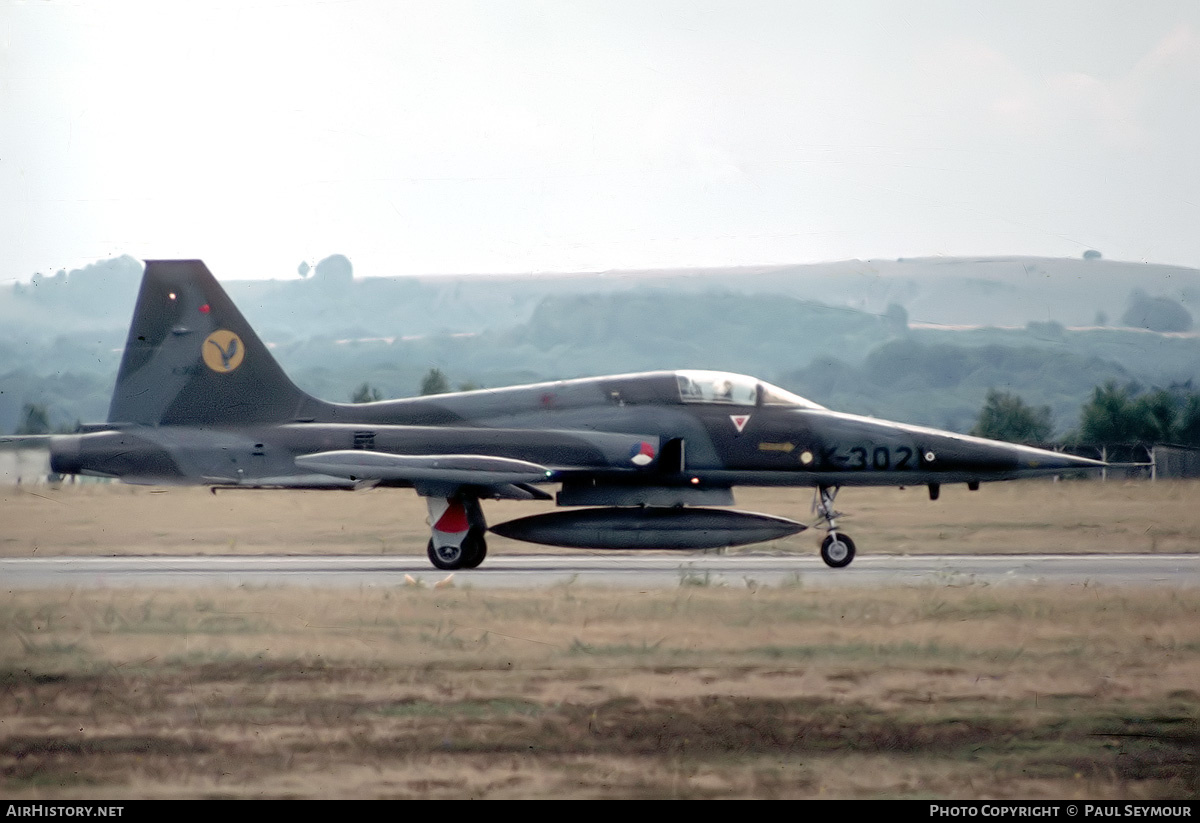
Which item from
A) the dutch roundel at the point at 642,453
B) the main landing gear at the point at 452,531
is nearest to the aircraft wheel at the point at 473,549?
the main landing gear at the point at 452,531

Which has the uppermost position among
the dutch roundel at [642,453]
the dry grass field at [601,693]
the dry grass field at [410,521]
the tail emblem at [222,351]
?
the tail emblem at [222,351]

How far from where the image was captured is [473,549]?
57.2ft

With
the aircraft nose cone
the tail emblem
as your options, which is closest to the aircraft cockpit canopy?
the aircraft nose cone

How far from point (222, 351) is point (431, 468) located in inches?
148

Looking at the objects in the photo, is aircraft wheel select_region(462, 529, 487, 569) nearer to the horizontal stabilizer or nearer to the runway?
the runway

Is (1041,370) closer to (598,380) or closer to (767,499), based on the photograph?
(767,499)

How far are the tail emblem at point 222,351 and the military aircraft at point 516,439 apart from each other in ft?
0.08

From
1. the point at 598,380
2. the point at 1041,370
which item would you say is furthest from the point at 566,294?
the point at 598,380

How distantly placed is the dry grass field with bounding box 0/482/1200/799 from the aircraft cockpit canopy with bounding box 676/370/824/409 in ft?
13.6

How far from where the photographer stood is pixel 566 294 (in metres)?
57.2

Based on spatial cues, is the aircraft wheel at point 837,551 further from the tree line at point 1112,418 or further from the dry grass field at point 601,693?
the tree line at point 1112,418

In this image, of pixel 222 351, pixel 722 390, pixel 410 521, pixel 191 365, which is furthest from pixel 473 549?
pixel 410 521

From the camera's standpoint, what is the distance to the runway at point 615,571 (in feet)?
49.4
